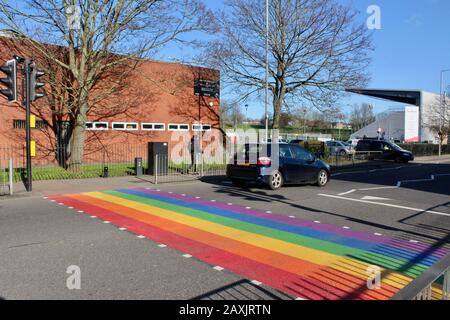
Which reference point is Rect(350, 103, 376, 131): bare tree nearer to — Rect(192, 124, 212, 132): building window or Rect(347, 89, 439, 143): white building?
Rect(347, 89, 439, 143): white building

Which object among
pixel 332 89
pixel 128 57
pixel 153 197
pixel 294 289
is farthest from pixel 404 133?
pixel 294 289

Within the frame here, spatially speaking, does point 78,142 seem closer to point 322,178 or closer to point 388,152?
point 322,178

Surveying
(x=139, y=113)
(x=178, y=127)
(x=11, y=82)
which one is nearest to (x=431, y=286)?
(x=11, y=82)

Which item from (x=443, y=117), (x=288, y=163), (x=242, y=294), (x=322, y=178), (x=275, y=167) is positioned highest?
(x=443, y=117)

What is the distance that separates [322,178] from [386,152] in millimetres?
19375

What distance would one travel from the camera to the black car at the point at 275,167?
41.6 feet

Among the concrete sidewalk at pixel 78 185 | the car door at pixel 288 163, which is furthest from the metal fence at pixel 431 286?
the concrete sidewalk at pixel 78 185

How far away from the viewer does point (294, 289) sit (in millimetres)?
4508

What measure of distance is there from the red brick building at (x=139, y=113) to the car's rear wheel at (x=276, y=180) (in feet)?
29.3

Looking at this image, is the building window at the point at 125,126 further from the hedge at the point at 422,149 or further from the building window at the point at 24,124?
the hedge at the point at 422,149

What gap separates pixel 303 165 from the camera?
13.7 metres

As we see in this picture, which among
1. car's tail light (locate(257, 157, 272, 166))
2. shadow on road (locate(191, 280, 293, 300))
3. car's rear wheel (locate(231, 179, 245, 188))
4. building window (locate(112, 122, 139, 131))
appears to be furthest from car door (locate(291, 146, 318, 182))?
building window (locate(112, 122, 139, 131))

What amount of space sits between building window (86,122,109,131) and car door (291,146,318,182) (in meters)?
12.3

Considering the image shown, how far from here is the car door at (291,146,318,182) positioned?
13.5 m
